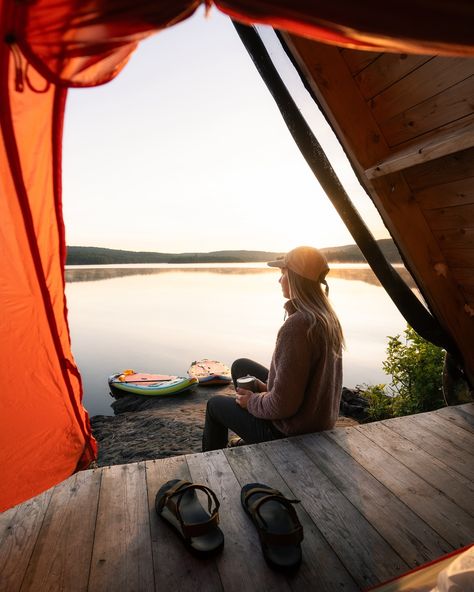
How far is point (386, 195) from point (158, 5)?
6.49 feet

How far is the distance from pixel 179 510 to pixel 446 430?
87.5 inches

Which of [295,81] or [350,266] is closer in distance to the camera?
[295,81]

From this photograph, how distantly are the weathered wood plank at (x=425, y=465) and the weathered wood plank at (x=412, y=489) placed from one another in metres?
0.05

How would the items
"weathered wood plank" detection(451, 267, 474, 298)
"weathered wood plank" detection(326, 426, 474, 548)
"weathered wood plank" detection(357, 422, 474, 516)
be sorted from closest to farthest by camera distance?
"weathered wood plank" detection(326, 426, 474, 548)
"weathered wood plank" detection(357, 422, 474, 516)
"weathered wood plank" detection(451, 267, 474, 298)

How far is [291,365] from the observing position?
81.0 inches

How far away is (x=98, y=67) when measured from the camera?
1.20 m

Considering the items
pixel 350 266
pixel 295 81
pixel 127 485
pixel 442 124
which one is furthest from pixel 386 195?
A: pixel 350 266

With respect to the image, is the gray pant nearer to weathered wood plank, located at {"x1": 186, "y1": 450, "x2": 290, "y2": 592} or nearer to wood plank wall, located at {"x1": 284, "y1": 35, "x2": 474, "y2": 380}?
weathered wood plank, located at {"x1": 186, "y1": 450, "x2": 290, "y2": 592}

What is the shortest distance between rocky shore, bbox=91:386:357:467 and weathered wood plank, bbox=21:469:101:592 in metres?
2.29

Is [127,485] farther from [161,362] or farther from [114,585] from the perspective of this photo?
[161,362]

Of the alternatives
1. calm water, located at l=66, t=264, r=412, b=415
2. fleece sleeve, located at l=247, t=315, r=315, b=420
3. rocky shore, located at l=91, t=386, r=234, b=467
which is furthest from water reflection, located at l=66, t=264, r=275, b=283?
fleece sleeve, located at l=247, t=315, r=315, b=420

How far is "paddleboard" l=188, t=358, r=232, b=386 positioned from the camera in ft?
25.0

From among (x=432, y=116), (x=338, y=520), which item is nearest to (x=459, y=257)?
(x=432, y=116)

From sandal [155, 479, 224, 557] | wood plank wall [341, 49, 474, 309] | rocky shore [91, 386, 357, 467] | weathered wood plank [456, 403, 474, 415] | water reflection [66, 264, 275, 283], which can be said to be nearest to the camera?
sandal [155, 479, 224, 557]
